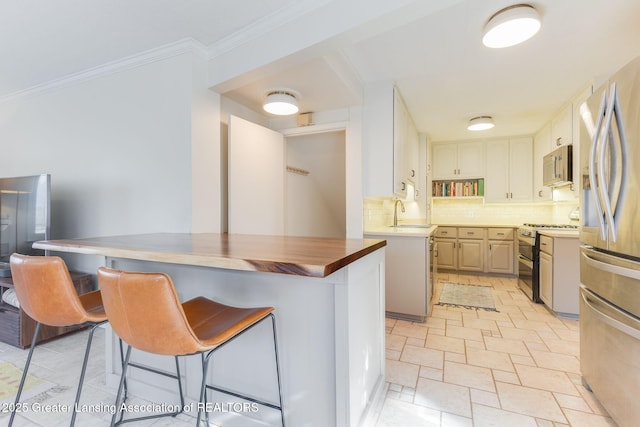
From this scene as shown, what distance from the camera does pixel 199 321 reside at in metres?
1.24

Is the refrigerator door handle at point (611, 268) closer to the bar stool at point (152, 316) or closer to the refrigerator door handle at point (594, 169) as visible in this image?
the refrigerator door handle at point (594, 169)

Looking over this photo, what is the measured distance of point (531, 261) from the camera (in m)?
3.52

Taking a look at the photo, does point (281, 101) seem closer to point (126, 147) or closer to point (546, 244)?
point (126, 147)

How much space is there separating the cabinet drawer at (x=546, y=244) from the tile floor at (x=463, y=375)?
0.71 metres

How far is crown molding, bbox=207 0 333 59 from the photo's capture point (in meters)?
1.76

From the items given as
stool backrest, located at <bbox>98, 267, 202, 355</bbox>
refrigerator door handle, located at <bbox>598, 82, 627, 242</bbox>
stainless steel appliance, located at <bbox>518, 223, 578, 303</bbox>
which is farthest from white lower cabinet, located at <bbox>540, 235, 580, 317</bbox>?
stool backrest, located at <bbox>98, 267, 202, 355</bbox>

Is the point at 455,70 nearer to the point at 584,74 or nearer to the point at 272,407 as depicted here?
the point at 584,74

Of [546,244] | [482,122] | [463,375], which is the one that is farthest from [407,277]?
[482,122]

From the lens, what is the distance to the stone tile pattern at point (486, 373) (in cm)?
156

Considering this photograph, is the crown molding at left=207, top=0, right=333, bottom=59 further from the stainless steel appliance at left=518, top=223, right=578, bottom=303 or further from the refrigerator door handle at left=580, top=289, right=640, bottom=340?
the stainless steel appliance at left=518, top=223, right=578, bottom=303

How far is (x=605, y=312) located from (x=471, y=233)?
12.2 feet

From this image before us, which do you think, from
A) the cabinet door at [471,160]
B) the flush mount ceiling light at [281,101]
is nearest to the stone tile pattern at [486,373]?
the flush mount ceiling light at [281,101]

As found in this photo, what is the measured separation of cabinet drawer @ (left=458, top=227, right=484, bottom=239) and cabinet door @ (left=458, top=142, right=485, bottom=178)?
3.13 feet

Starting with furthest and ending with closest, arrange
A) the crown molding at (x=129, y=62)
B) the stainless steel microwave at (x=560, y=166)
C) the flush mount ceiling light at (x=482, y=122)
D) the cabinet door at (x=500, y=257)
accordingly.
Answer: the cabinet door at (x=500, y=257), the flush mount ceiling light at (x=482, y=122), the stainless steel microwave at (x=560, y=166), the crown molding at (x=129, y=62)
